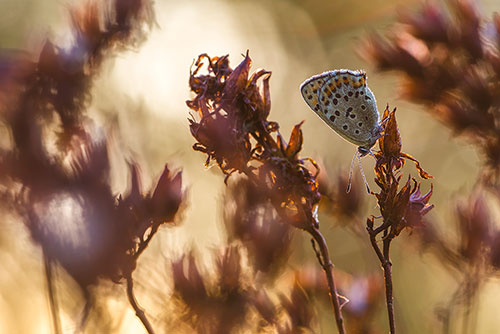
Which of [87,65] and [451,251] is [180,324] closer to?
[87,65]

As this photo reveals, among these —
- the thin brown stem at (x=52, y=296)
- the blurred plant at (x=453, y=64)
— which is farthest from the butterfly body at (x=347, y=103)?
the blurred plant at (x=453, y=64)

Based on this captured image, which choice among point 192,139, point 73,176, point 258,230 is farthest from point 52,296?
point 192,139

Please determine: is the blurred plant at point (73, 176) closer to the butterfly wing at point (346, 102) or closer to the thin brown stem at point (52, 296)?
the thin brown stem at point (52, 296)

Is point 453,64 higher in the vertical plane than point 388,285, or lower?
higher

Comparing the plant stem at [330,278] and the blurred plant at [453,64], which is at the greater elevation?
the blurred plant at [453,64]

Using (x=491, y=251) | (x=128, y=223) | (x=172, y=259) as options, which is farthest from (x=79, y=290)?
(x=491, y=251)

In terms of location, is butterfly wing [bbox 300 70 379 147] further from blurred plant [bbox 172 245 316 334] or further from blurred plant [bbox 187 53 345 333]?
blurred plant [bbox 172 245 316 334]

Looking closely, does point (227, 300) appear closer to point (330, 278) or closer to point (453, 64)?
point (330, 278)

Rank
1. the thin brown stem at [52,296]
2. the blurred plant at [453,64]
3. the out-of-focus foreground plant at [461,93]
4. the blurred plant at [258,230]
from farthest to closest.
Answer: the blurred plant at [453,64] < the out-of-focus foreground plant at [461,93] < the blurred plant at [258,230] < the thin brown stem at [52,296]
